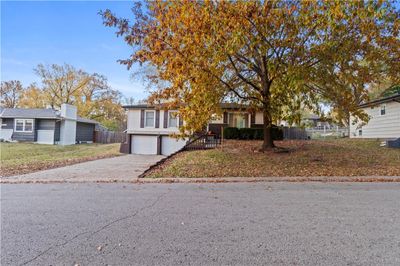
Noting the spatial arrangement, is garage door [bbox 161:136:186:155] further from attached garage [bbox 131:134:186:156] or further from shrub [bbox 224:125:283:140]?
shrub [bbox 224:125:283:140]

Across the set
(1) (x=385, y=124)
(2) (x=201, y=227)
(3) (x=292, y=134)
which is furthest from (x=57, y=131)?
(1) (x=385, y=124)

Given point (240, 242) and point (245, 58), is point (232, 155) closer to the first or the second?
point (245, 58)

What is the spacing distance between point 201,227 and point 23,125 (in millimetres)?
28694

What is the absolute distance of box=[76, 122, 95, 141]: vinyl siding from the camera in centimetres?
2949

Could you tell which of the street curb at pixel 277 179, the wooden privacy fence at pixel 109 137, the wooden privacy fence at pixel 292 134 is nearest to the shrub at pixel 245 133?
the wooden privacy fence at pixel 292 134

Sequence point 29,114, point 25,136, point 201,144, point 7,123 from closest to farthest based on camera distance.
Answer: point 201,144, point 25,136, point 29,114, point 7,123

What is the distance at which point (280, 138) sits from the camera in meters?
20.9

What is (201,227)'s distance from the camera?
13.1ft

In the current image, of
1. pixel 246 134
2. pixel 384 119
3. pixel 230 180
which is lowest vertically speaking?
pixel 230 180

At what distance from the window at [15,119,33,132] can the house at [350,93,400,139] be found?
99.7 ft

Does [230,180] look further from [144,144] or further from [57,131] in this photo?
[57,131]

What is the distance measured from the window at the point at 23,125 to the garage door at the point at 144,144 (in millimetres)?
13607

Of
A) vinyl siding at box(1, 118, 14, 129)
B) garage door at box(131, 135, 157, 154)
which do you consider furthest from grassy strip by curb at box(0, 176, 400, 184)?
vinyl siding at box(1, 118, 14, 129)

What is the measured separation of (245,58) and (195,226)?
890cm
